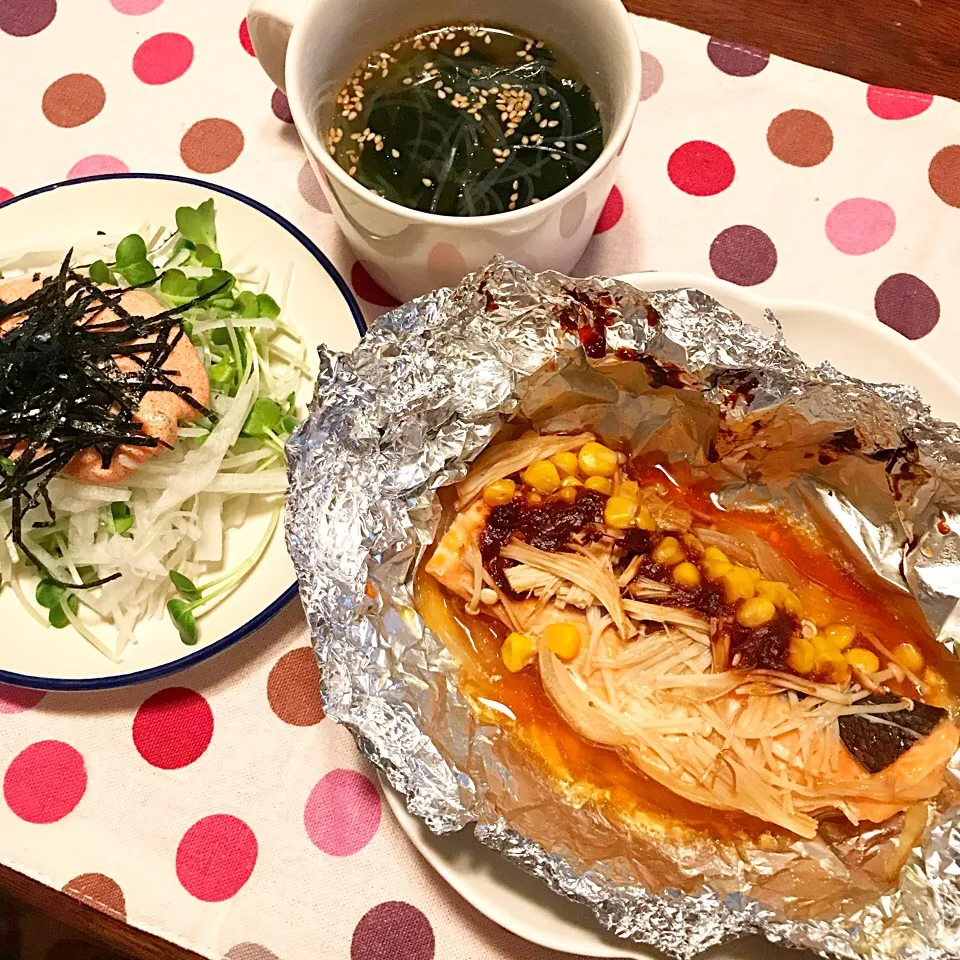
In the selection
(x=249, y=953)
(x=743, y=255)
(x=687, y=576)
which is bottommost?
(x=249, y=953)

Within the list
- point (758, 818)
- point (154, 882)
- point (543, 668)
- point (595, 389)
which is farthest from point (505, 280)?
point (154, 882)

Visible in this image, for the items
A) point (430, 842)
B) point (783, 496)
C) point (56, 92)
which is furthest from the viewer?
point (56, 92)

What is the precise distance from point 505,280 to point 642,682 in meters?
0.63

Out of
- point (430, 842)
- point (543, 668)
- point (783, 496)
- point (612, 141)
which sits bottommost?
point (430, 842)

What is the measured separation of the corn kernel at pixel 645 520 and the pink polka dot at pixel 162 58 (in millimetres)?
1293

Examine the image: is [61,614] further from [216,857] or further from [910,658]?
[910,658]

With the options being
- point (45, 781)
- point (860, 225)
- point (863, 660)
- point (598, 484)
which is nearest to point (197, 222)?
point (598, 484)

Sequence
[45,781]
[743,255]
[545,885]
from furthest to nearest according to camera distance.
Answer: [743,255] → [45,781] → [545,885]

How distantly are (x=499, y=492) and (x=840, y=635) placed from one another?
0.55 meters

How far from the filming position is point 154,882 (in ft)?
4.56

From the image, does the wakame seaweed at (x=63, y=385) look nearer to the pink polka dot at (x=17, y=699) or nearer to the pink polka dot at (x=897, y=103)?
the pink polka dot at (x=17, y=699)

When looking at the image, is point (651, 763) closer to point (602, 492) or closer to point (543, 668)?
point (543, 668)

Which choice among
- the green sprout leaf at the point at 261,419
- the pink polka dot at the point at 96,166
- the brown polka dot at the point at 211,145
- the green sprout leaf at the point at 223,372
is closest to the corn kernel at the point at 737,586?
the green sprout leaf at the point at 261,419

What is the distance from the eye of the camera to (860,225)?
1.68 metres
